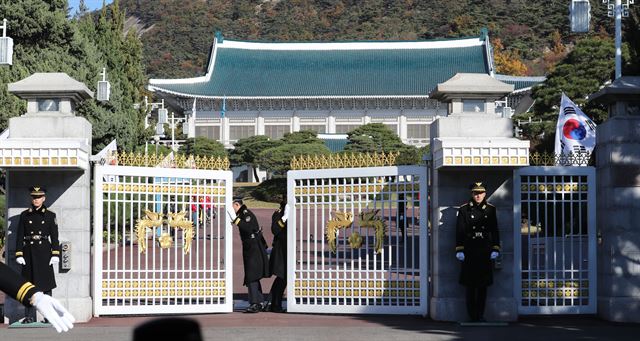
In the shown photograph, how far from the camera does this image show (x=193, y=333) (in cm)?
350

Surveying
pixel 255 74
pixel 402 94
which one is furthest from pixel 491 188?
pixel 255 74

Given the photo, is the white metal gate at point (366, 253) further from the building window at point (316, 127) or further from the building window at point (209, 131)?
the building window at point (209, 131)

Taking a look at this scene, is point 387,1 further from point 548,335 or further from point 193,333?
point 193,333

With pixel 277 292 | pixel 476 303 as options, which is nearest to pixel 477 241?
pixel 476 303

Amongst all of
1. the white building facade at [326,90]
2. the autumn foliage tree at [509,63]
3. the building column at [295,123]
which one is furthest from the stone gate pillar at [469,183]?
the autumn foliage tree at [509,63]

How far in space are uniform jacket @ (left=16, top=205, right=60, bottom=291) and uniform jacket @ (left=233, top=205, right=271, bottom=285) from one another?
2.21 metres

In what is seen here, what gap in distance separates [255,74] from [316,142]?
18692 millimetres

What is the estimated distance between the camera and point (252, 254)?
1416 centimetres

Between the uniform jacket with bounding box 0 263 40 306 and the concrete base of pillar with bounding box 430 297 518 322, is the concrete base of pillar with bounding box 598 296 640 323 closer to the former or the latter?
the concrete base of pillar with bounding box 430 297 518 322

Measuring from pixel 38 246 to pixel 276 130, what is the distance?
64.6 meters

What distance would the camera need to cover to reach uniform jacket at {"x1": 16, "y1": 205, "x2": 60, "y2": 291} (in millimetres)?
12891

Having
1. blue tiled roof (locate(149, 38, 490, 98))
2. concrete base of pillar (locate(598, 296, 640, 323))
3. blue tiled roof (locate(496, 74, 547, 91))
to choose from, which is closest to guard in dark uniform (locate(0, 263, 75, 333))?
concrete base of pillar (locate(598, 296, 640, 323))

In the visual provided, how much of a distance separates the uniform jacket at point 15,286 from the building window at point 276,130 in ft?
235

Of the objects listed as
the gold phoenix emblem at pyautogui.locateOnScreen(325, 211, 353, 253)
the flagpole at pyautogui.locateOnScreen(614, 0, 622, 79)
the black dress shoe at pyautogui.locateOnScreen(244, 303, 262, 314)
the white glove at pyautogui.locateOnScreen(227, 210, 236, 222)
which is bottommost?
the black dress shoe at pyautogui.locateOnScreen(244, 303, 262, 314)
